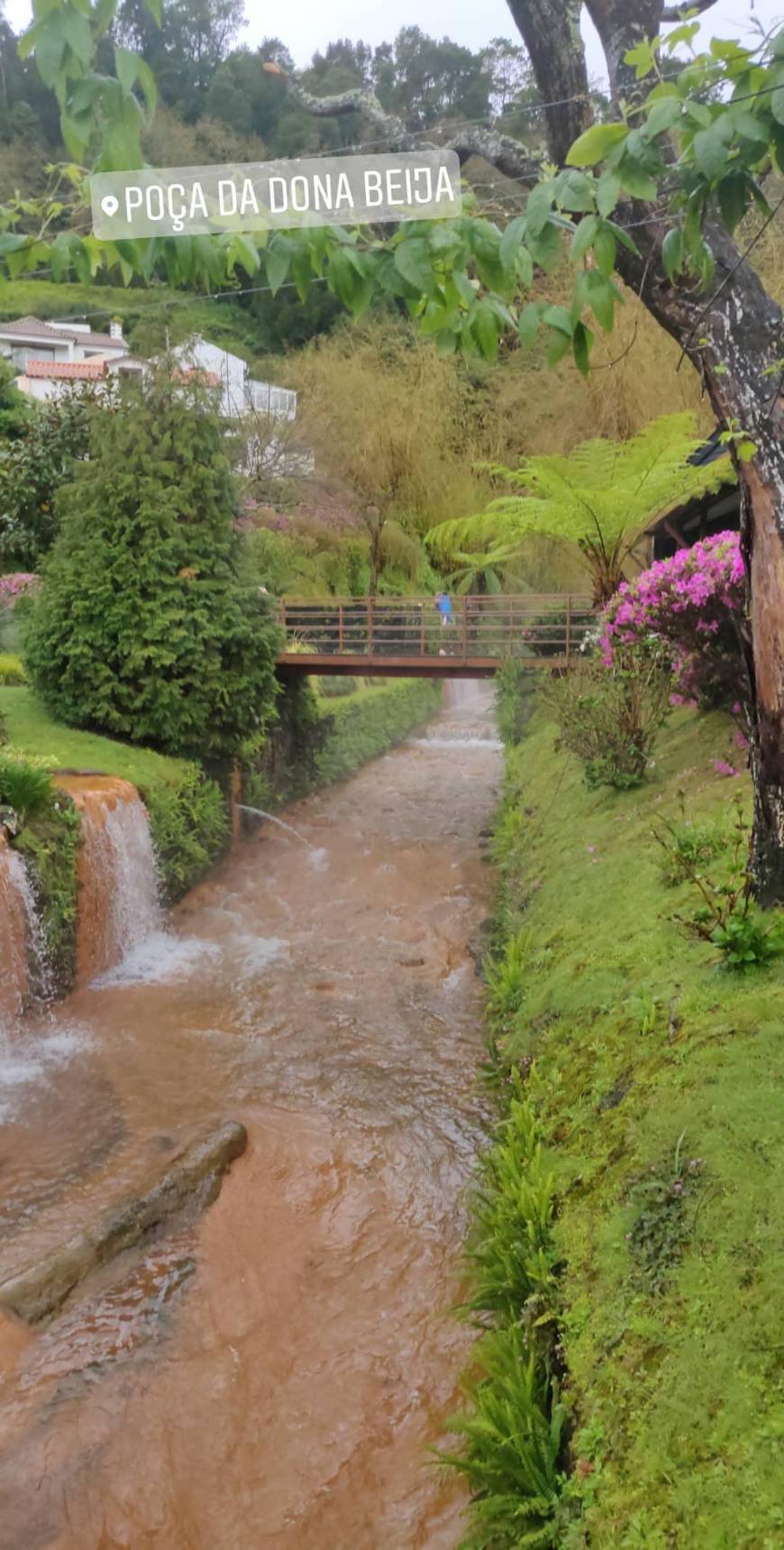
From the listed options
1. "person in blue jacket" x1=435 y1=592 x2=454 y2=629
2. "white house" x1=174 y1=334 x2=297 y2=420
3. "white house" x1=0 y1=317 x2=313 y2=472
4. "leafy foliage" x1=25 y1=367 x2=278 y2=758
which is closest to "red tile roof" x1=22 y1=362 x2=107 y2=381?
"white house" x1=0 y1=317 x2=313 y2=472

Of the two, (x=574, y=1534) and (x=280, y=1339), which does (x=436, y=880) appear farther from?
(x=574, y=1534)

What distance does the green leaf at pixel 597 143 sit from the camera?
1725mm

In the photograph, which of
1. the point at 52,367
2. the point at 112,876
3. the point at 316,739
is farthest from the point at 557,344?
the point at 52,367

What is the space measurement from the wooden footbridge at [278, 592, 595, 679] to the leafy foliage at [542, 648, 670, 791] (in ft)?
19.7

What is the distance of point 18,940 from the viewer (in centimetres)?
776

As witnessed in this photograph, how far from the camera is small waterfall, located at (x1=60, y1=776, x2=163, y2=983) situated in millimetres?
8727

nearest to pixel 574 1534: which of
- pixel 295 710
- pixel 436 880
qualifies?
pixel 436 880

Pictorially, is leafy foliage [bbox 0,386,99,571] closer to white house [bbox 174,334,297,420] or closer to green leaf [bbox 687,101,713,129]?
white house [bbox 174,334,297,420]

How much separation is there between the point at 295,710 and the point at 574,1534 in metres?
14.0

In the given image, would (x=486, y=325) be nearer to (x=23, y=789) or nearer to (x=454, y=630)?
(x=23, y=789)

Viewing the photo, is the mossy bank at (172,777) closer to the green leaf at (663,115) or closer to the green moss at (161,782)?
the green moss at (161,782)

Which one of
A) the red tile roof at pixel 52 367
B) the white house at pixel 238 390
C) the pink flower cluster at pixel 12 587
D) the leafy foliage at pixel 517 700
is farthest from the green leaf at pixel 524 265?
the red tile roof at pixel 52 367

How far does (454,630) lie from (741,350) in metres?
12.1

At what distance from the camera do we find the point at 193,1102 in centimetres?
656
